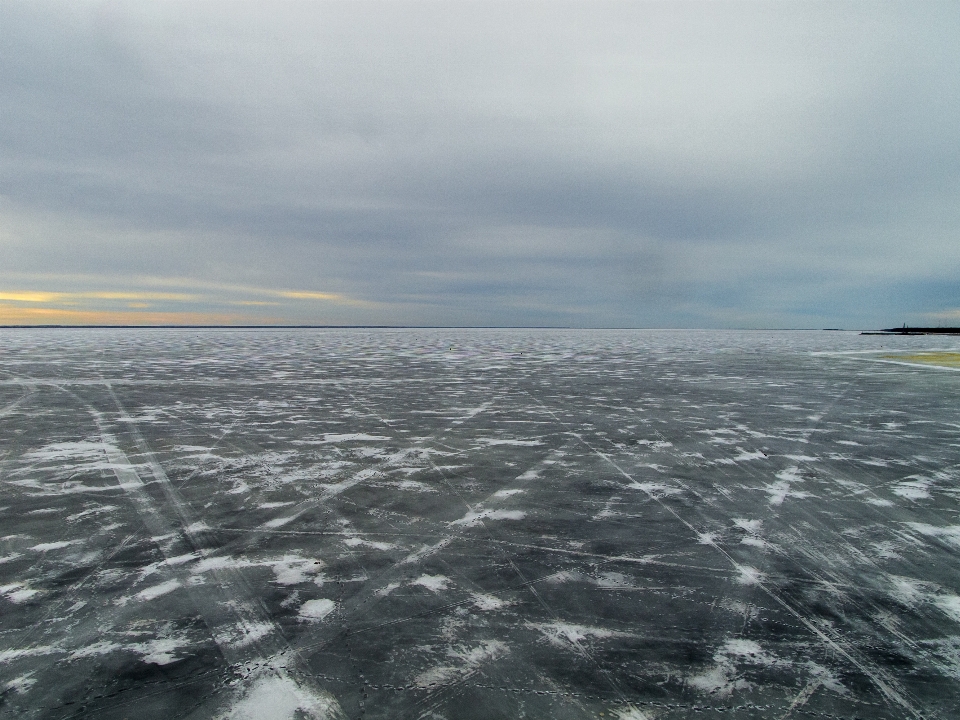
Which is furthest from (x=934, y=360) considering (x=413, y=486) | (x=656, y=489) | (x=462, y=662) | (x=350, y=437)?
(x=462, y=662)

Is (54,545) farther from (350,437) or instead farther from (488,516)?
(350,437)

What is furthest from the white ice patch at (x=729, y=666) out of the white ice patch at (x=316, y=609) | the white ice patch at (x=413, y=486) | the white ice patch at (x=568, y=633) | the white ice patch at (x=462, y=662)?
the white ice patch at (x=413, y=486)

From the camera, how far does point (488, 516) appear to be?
15.2 ft

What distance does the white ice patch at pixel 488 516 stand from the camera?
4.52 meters

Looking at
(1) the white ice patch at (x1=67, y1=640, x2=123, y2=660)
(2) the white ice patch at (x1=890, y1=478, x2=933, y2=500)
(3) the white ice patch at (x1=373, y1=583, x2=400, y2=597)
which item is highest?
(2) the white ice patch at (x1=890, y1=478, x2=933, y2=500)

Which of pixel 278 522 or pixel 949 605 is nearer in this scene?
pixel 949 605

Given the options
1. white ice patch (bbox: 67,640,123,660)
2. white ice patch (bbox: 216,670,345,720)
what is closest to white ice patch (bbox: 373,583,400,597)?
white ice patch (bbox: 216,670,345,720)

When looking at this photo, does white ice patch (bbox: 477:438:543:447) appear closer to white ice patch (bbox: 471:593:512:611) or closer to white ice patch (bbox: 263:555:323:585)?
white ice patch (bbox: 263:555:323:585)

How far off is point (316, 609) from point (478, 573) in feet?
3.25

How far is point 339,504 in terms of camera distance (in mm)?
4926

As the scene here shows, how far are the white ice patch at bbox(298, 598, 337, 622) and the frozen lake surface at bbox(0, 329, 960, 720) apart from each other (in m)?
0.02

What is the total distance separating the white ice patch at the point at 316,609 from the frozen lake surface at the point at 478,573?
0.02 meters

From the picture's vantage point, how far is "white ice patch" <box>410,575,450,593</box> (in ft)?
11.1

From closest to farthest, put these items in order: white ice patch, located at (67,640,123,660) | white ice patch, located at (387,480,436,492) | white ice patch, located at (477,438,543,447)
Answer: white ice patch, located at (67,640,123,660) < white ice patch, located at (387,480,436,492) < white ice patch, located at (477,438,543,447)
